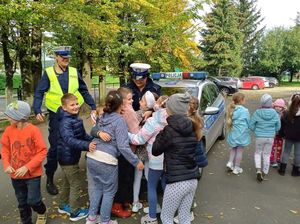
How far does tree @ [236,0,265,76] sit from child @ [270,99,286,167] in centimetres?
4675

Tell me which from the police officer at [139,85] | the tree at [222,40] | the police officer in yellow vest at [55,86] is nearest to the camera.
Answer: the police officer in yellow vest at [55,86]

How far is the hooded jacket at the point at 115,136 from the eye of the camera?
12.8ft

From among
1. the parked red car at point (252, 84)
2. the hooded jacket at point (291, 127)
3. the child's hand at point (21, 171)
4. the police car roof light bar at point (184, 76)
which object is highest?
the police car roof light bar at point (184, 76)

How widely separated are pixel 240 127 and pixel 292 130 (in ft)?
2.91

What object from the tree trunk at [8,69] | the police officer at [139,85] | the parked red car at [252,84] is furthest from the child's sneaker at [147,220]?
the parked red car at [252,84]

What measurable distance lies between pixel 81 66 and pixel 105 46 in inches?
83.2

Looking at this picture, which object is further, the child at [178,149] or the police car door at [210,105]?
the police car door at [210,105]

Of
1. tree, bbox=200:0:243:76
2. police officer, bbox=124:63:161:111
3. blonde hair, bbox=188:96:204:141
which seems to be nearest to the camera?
blonde hair, bbox=188:96:204:141

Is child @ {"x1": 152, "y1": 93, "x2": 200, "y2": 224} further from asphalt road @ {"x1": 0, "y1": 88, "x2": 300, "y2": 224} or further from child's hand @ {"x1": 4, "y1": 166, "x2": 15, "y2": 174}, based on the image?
child's hand @ {"x1": 4, "y1": 166, "x2": 15, "y2": 174}

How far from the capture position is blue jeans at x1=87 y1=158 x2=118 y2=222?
13.0 feet

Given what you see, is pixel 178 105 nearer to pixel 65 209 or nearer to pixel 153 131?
pixel 153 131

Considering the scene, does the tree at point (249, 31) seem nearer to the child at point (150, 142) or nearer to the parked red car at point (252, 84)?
the parked red car at point (252, 84)

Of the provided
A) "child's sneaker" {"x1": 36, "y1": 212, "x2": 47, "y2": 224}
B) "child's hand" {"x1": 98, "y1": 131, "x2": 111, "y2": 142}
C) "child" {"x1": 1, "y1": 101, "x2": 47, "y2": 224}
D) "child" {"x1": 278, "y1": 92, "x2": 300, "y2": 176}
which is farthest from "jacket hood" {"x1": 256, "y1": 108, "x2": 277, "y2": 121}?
"child's sneaker" {"x1": 36, "y1": 212, "x2": 47, "y2": 224}

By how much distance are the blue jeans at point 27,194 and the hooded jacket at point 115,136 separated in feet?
2.74
